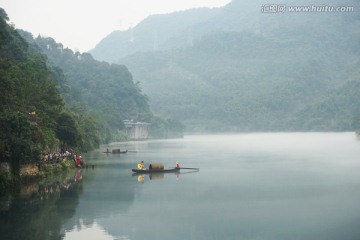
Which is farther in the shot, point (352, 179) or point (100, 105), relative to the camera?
point (100, 105)

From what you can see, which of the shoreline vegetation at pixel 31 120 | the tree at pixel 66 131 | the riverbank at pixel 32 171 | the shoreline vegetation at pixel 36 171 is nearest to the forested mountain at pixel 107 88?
the shoreline vegetation at pixel 31 120

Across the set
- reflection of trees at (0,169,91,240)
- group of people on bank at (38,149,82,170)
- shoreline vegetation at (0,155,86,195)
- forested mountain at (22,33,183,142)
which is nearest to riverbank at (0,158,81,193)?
shoreline vegetation at (0,155,86,195)

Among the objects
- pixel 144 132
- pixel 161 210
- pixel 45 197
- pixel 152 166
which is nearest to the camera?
pixel 161 210

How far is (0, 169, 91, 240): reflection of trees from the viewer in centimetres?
2759

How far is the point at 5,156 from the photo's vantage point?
39.1 meters

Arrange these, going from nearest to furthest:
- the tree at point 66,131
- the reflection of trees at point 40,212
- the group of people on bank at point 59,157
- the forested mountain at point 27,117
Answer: the reflection of trees at point 40,212, the forested mountain at point 27,117, the group of people on bank at point 59,157, the tree at point 66,131

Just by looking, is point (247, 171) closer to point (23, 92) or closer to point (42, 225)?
point (23, 92)

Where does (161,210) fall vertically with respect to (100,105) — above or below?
below

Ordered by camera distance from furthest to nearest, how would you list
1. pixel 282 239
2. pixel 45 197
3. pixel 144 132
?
pixel 144 132
pixel 45 197
pixel 282 239

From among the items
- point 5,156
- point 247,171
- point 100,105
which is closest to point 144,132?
point 100,105

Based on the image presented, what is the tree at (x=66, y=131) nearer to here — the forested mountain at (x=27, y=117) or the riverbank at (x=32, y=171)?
the forested mountain at (x=27, y=117)

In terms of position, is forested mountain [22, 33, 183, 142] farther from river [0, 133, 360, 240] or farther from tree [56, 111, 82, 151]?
river [0, 133, 360, 240]

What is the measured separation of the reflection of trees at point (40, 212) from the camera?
27594 millimetres

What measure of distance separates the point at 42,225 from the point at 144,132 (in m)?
147
